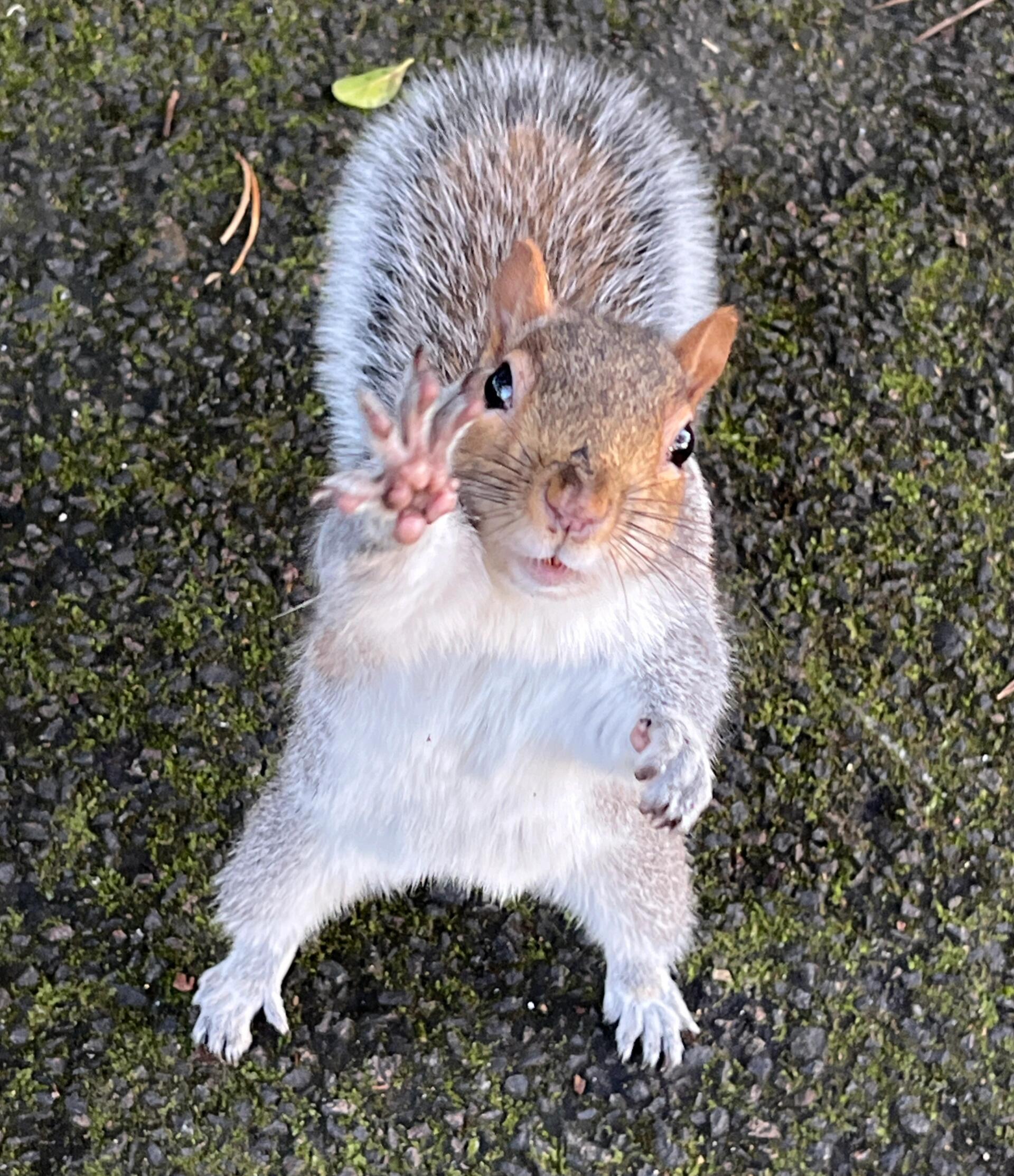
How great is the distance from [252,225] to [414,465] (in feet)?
4.38

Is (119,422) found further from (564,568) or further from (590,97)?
(564,568)

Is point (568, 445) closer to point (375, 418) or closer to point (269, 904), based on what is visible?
point (375, 418)

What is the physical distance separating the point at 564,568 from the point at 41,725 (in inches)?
47.3

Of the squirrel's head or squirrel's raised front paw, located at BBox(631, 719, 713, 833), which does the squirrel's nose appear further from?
squirrel's raised front paw, located at BBox(631, 719, 713, 833)

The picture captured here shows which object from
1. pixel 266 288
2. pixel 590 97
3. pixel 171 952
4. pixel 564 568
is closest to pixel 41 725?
pixel 171 952

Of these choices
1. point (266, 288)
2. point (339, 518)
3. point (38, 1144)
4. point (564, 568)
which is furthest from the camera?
point (266, 288)

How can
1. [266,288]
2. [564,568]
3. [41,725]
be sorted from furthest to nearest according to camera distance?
[266,288] → [41,725] → [564,568]

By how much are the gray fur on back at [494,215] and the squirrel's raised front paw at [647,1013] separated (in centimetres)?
96

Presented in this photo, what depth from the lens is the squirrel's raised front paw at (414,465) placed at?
42.4 inches

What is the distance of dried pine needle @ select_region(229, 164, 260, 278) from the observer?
2.21 m

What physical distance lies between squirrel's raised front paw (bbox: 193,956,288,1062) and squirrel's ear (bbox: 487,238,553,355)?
1.11 meters

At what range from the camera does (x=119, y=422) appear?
2.15 m

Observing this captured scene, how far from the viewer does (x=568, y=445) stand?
1.23 m

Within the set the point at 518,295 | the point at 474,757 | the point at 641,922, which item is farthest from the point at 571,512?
the point at 641,922
